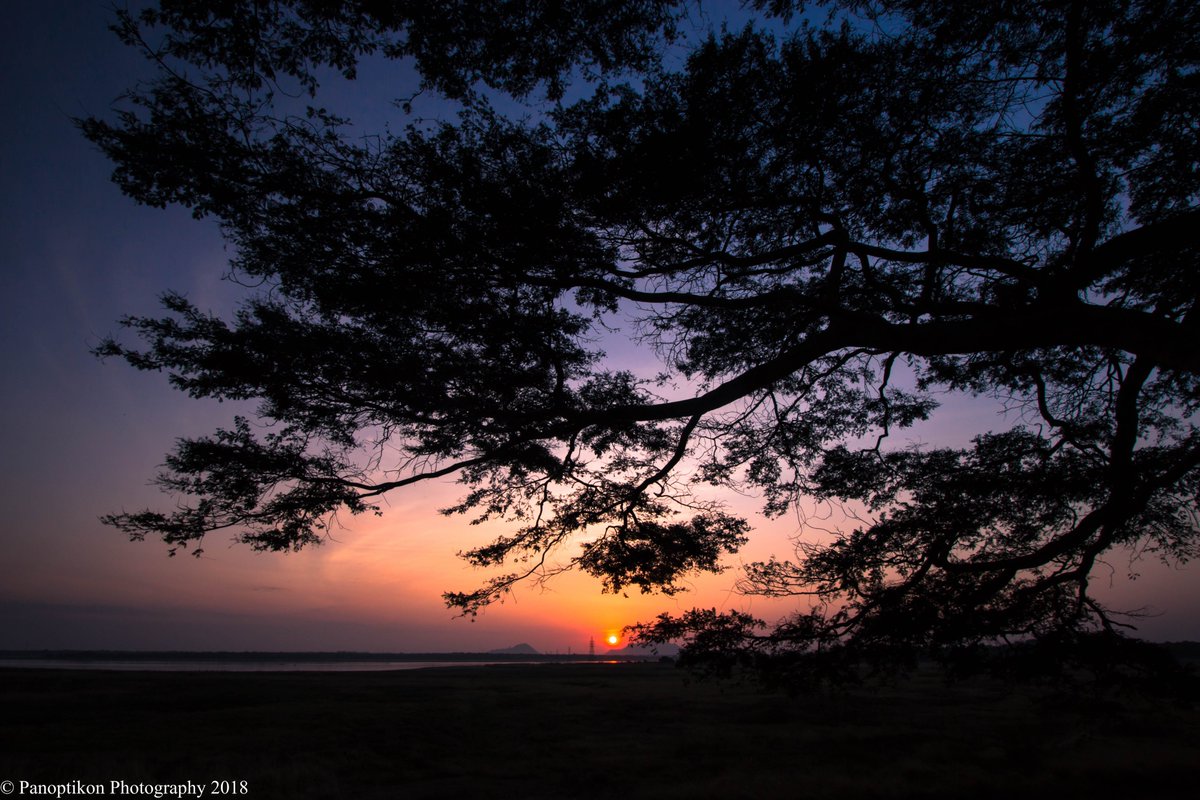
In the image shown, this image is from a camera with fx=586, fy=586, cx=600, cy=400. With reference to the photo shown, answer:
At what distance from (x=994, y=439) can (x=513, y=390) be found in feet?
16.1

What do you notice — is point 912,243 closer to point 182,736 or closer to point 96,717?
point 182,736

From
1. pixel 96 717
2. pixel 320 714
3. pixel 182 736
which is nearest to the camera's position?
pixel 182 736

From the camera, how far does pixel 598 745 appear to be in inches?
450

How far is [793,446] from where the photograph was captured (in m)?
6.71

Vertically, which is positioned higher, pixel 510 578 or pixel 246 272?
pixel 246 272

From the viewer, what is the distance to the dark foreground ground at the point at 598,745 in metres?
7.80

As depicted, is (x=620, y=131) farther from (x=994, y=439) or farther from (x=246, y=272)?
(x=994, y=439)

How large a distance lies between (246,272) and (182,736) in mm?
11021

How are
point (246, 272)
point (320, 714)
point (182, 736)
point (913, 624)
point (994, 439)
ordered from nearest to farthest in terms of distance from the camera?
point (913, 624), point (246, 272), point (994, 439), point (182, 736), point (320, 714)

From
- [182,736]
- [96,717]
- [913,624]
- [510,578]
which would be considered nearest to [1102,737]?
[913,624]

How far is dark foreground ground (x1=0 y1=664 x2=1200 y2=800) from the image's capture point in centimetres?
780

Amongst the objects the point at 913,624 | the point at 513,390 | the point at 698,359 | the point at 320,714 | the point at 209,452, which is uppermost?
the point at 698,359

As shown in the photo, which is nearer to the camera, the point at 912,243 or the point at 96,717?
the point at 912,243

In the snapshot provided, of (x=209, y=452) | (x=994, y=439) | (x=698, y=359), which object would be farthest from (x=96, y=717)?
(x=994, y=439)
